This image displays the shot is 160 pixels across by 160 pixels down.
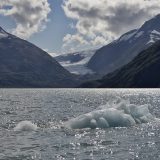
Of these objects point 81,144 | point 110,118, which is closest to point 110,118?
point 110,118

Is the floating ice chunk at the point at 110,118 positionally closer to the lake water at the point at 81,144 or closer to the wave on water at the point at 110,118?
the wave on water at the point at 110,118

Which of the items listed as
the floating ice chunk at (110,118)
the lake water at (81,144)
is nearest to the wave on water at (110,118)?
the floating ice chunk at (110,118)

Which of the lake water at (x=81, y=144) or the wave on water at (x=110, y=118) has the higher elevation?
the wave on water at (x=110, y=118)

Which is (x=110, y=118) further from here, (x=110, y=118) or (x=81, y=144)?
(x=81, y=144)

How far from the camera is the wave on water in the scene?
6378cm

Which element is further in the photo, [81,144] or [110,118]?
[110,118]

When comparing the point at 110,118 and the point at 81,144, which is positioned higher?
the point at 110,118

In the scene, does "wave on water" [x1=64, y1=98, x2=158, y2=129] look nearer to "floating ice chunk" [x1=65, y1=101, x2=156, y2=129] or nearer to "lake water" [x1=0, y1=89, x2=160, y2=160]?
"floating ice chunk" [x1=65, y1=101, x2=156, y2=129]

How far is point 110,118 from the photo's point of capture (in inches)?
2598

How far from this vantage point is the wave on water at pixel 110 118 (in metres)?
63.8

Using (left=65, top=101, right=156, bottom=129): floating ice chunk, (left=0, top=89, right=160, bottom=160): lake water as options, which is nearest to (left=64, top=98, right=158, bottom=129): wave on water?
(left=65, top=101, right=156, bottom=129): floating ice chunk

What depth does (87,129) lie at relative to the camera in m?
61.8

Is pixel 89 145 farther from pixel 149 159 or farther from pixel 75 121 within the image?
pixel 75 121

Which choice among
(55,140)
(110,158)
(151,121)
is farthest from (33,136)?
(151,121)
